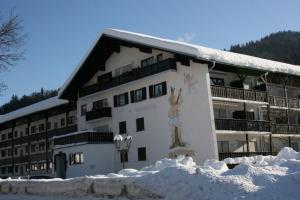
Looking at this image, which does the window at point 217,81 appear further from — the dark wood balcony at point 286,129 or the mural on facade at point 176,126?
the dark wood balcony at point 286,129

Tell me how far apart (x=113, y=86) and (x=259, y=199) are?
2917cm

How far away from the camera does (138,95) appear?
38.1 meters

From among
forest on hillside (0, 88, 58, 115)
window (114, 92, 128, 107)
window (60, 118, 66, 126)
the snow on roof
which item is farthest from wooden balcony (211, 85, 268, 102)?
forest on hillside (0, 88, 58, 115)

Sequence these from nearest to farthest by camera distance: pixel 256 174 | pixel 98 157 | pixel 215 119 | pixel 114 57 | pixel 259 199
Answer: pixel 259 199
pixel 256 174
pixel 215 119
pixel 98 157
pixel 114 57

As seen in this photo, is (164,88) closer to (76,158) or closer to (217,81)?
(217,81)

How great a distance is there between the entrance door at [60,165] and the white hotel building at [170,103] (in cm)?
9

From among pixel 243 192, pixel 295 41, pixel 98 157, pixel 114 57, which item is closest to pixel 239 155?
pixel 98 157

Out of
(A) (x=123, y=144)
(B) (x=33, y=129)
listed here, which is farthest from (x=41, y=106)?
(A) (x=123, y=144)

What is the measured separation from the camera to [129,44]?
3847cm

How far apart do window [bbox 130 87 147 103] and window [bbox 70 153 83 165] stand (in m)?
6.67

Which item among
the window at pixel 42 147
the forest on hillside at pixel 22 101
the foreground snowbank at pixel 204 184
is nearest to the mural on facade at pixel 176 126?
the foreground snowbank at pixel 204 184

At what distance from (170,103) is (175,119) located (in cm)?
138

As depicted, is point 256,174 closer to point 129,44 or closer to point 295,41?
point 129,44

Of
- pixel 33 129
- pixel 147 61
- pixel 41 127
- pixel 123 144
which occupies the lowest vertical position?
pixel 123 144
